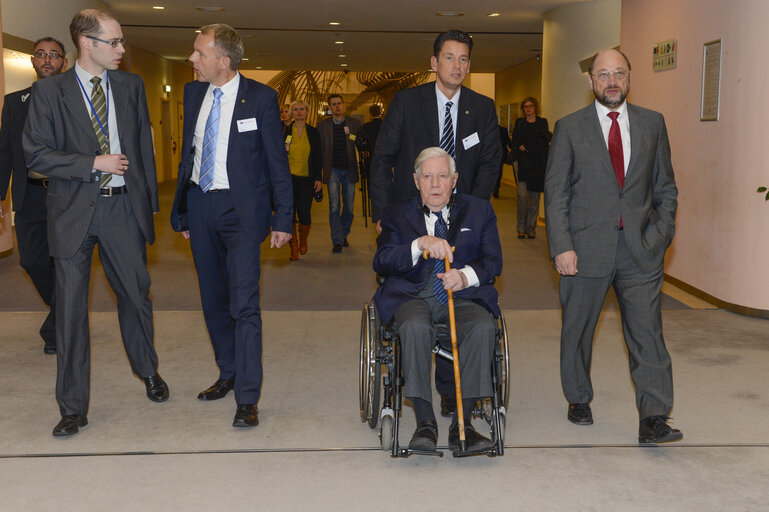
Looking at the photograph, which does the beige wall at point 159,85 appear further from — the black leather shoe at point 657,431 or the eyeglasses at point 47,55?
the black leather shoe at point 657,431

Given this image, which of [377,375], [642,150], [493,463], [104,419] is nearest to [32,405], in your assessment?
[104,419]

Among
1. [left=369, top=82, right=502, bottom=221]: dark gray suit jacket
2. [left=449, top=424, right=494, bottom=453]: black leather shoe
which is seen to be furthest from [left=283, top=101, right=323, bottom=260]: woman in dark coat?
[left=449, top=424, right=494, bottom=453]: black leather shoe

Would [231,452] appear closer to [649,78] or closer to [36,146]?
[36,146]

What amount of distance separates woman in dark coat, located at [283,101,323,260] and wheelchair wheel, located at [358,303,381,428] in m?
5.04

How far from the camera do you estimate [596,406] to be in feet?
13.1

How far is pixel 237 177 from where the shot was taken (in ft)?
12.3

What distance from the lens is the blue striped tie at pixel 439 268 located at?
3577 mm

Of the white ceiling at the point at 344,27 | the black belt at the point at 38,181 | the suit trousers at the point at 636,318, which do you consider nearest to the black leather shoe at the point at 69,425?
the black belt at the point at 38,181

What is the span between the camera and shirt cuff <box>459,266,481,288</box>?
3.46 metres

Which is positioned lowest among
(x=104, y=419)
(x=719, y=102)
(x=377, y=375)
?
(x=104, y=419)

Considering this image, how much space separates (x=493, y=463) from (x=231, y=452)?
1030 millimetres

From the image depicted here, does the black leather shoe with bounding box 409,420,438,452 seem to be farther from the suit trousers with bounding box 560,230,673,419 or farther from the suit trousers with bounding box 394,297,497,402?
the suit trousers with bounding box 560,230,673,419

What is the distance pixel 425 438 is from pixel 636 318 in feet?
3.45

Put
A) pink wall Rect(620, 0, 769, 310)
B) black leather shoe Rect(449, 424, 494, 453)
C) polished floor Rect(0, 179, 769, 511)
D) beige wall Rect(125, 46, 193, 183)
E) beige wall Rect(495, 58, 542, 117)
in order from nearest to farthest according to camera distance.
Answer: polished floor Rect(0, 179, 769, 511)
black leather shoe Rect(449, 424, 494, 453)
pink wall Rect(620, 0, 769, 310)
beige wall Rect(125, 46, 193, 183)
beige wall Rect(495, 58, 542, 117)
